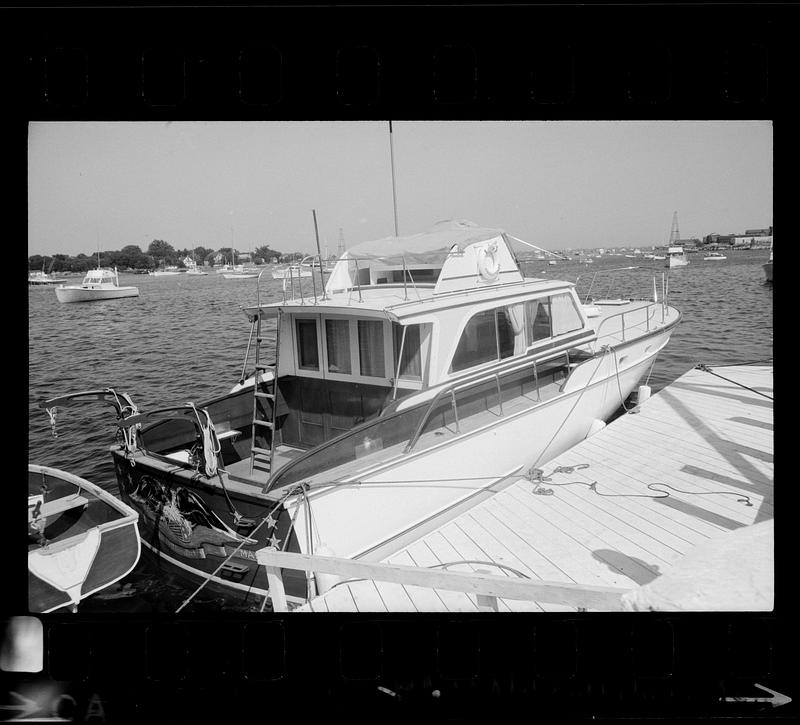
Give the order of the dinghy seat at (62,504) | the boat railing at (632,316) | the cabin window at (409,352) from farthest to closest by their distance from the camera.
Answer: the boat railing at (632,316) < the cabin window at (409,352) < the dinghy seat at (62,504)

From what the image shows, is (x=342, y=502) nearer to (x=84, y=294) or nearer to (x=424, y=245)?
(x=424, y=245)

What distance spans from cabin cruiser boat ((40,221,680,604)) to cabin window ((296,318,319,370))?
0.05 ft

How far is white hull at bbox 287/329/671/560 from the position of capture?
4.70m

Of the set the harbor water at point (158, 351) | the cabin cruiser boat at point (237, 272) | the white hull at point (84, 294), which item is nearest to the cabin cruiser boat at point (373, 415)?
the harbor water at point (158, 351)

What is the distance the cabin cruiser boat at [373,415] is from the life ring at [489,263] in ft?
0.07

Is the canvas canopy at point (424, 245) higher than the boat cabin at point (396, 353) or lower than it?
higher

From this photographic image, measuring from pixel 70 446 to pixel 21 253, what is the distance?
342 inches

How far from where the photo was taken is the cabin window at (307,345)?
6.40m

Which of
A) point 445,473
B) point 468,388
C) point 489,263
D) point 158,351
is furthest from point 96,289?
point 445,473

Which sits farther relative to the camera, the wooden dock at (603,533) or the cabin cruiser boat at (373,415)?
the cabin cruiser boat at (373,415)

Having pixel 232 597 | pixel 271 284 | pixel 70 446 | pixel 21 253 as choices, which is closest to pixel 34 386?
pixel 70 446
